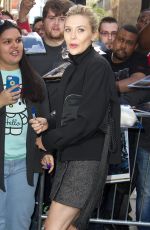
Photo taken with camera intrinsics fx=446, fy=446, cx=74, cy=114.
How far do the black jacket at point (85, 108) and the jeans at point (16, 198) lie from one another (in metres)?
0.56

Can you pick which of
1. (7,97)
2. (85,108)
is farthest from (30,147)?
(85,108)

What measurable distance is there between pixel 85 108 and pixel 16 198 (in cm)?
106

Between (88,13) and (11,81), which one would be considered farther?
(11,81)

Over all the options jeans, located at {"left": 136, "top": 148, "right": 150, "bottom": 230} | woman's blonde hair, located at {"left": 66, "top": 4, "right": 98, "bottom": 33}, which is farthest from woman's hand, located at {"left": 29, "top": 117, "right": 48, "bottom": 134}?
jeans, located at {"left": 136, "top": 148, "right": 150, "bottom": 230}

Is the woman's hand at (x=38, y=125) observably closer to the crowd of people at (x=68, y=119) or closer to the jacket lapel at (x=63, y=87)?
the crowd of people at (x=68, y=119)

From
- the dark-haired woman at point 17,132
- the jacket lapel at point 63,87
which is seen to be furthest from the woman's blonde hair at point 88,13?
the dark-haired woman at point 17,132

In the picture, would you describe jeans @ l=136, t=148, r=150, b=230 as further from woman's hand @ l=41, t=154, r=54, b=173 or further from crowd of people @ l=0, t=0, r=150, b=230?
woman's hand @ l=41, t=154, r=54, b=173

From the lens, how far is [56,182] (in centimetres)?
302

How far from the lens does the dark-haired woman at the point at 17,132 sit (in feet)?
10.9

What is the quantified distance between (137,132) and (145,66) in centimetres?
65

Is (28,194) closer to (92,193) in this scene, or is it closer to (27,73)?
(92,193)

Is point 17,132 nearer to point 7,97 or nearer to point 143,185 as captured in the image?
point 7,97

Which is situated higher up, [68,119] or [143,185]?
[68,119]

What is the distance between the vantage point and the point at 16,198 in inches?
134
